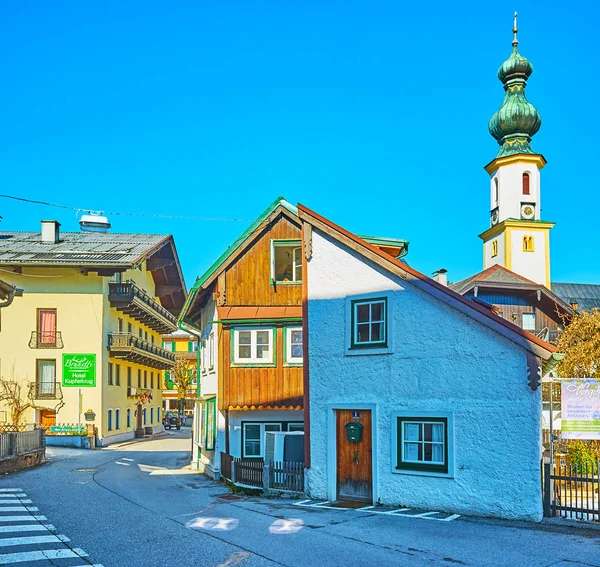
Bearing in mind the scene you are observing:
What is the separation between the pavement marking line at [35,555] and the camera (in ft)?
34.4

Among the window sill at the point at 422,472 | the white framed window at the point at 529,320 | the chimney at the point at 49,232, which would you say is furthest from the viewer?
the white framed window at the point at 529,320

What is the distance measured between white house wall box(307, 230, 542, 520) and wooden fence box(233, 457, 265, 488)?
181 cm

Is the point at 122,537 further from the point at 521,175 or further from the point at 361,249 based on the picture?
the point at 521,175

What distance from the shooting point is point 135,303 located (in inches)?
1710

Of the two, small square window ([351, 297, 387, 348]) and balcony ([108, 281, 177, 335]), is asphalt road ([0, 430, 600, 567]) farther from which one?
balcony ([108, 281, 177, 335])

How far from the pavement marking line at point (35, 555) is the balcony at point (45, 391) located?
30.9 meters

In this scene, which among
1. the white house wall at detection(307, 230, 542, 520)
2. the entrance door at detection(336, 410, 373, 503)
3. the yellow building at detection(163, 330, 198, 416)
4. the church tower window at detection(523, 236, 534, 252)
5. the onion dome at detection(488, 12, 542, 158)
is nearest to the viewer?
the white house wall at detection(307, 230, 542, 520)

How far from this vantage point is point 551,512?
13570mm

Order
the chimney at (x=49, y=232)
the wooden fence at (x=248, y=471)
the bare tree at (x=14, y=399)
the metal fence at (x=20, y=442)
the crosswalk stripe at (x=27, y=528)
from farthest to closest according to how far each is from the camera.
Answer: the chimney at (x=49, y=232) < the bare tree at (x=14, y=399) < the metal fence at (x=20, y=442) < the wooden fence at (x=248, y=471) < the crosswalk stripe at (x=27, y=528)

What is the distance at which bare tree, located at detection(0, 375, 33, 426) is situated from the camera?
130 ft

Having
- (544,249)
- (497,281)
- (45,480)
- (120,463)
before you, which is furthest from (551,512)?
(544,249)

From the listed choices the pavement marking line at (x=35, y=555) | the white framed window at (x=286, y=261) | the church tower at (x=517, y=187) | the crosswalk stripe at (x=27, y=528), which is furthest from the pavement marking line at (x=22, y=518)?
the church tower at (x=517, y=187)

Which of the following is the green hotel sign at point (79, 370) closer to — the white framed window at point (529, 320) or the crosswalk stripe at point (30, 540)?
the white framed window at point (529, 320)

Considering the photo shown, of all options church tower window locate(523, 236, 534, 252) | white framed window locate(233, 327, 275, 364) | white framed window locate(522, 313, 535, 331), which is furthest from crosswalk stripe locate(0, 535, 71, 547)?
church tower window locate(523, 236, 534, 252)
